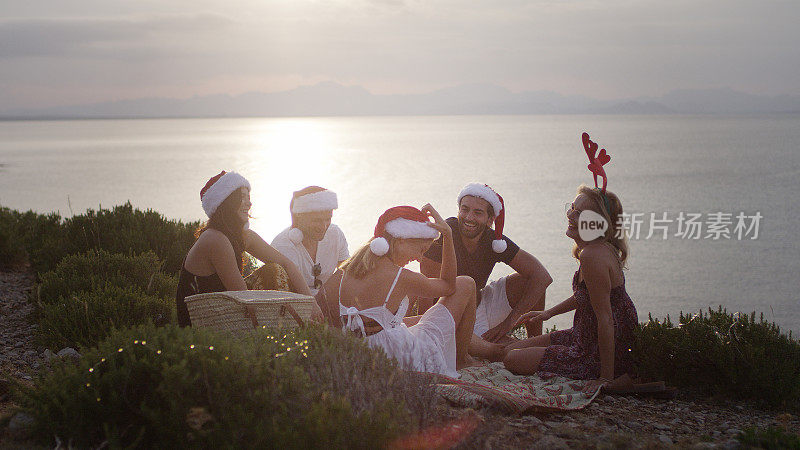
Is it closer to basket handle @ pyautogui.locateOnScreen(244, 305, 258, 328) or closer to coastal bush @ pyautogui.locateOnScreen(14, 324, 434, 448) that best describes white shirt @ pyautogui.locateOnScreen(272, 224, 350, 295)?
basket handle @ pyautogui.locateOnScreen(244, 305, 258, 328)

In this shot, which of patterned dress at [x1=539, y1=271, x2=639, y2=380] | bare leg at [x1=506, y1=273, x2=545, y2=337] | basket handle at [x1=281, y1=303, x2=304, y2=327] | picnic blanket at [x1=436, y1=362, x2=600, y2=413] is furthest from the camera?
bare leg at [x1=506, y1=273, x2=545, y2=337]

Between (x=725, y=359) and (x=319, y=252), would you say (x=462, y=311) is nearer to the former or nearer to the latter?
(x=319, y=252)

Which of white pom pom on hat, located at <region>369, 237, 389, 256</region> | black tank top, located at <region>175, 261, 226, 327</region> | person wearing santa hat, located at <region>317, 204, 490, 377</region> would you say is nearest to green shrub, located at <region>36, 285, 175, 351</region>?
black tank top, located at <region>175, 261, 226, 327</region>

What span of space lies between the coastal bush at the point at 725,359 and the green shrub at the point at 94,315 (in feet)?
14.6

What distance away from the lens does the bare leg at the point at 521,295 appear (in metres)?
7.69

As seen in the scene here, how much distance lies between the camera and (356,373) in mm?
4355

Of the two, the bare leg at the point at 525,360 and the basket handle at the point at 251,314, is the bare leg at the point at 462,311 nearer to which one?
the bare leg at the point at 525,360

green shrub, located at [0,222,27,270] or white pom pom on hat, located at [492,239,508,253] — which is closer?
white pom pom on hat, located at [492,239,508,253]

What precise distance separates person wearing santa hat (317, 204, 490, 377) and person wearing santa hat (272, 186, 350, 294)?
1.24m

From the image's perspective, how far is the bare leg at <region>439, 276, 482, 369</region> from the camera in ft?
20.8

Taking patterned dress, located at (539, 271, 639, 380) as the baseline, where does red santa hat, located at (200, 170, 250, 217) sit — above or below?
above

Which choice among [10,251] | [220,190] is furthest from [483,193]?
[10,251]

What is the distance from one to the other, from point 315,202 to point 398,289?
172 cm

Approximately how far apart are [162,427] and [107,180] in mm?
52911
